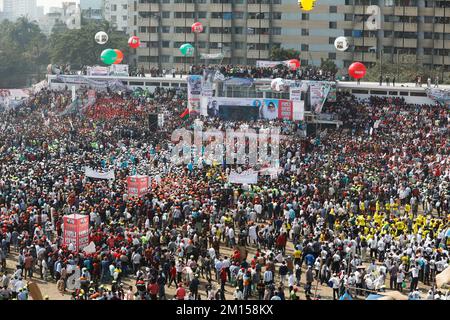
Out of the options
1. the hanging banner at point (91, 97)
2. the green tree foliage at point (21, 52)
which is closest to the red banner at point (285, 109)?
the hanging banner at point (91, 97)

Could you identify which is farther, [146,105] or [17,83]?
[17,83]

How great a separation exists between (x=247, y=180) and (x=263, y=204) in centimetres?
224

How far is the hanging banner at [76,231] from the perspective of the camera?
19.5 m

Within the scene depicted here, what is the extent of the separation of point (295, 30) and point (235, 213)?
47.1 m

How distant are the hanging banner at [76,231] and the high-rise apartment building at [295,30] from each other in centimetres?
4770

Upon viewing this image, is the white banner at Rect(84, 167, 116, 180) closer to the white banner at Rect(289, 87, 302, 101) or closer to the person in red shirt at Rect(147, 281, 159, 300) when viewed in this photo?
the person in red shirt at Rect(147, 281, 159, 300)

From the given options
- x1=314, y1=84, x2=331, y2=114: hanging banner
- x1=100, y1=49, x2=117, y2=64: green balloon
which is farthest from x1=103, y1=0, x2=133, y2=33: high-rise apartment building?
x1=314, y1=84, x2=331, y2=114: hanging banner

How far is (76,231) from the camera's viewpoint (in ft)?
64.1

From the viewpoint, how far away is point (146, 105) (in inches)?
1786

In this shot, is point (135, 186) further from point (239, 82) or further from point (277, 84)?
point (239, 82)

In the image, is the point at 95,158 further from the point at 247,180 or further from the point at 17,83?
the point at 17,83
